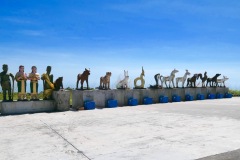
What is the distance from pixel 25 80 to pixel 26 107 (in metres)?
1.24

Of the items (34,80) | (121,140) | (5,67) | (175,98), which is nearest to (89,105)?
(34,80)

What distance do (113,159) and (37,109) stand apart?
8941 mm

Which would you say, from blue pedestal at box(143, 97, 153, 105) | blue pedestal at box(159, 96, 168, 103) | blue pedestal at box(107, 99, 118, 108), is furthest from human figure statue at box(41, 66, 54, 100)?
blue pedestal at box(159, 96, 168, 103)

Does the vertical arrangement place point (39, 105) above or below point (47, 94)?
below

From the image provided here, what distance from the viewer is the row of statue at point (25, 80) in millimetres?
12875

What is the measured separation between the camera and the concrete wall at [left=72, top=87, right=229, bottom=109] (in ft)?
51.2

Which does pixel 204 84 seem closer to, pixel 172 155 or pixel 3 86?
pixel 3 86

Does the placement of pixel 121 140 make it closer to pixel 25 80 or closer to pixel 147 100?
pixel 25 80

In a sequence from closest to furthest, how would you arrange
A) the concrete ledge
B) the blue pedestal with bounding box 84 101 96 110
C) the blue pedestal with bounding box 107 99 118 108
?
the concrete ledge, the blue pedestal with bounding box 84 101 96 110, the blue pedestal with bounding box 107 99 118 108

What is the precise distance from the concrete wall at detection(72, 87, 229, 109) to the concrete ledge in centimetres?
166

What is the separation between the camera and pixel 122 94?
17.6 meters

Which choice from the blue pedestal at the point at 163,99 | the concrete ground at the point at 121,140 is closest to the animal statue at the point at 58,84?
the concrete ground at the point at 121,140

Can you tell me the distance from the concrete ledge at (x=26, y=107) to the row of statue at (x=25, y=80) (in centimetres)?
28

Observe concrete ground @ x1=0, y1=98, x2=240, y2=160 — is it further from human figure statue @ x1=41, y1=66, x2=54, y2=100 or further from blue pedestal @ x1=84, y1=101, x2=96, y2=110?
blue pedestal @ x1=84, y1=101, x2=96, y2=110
